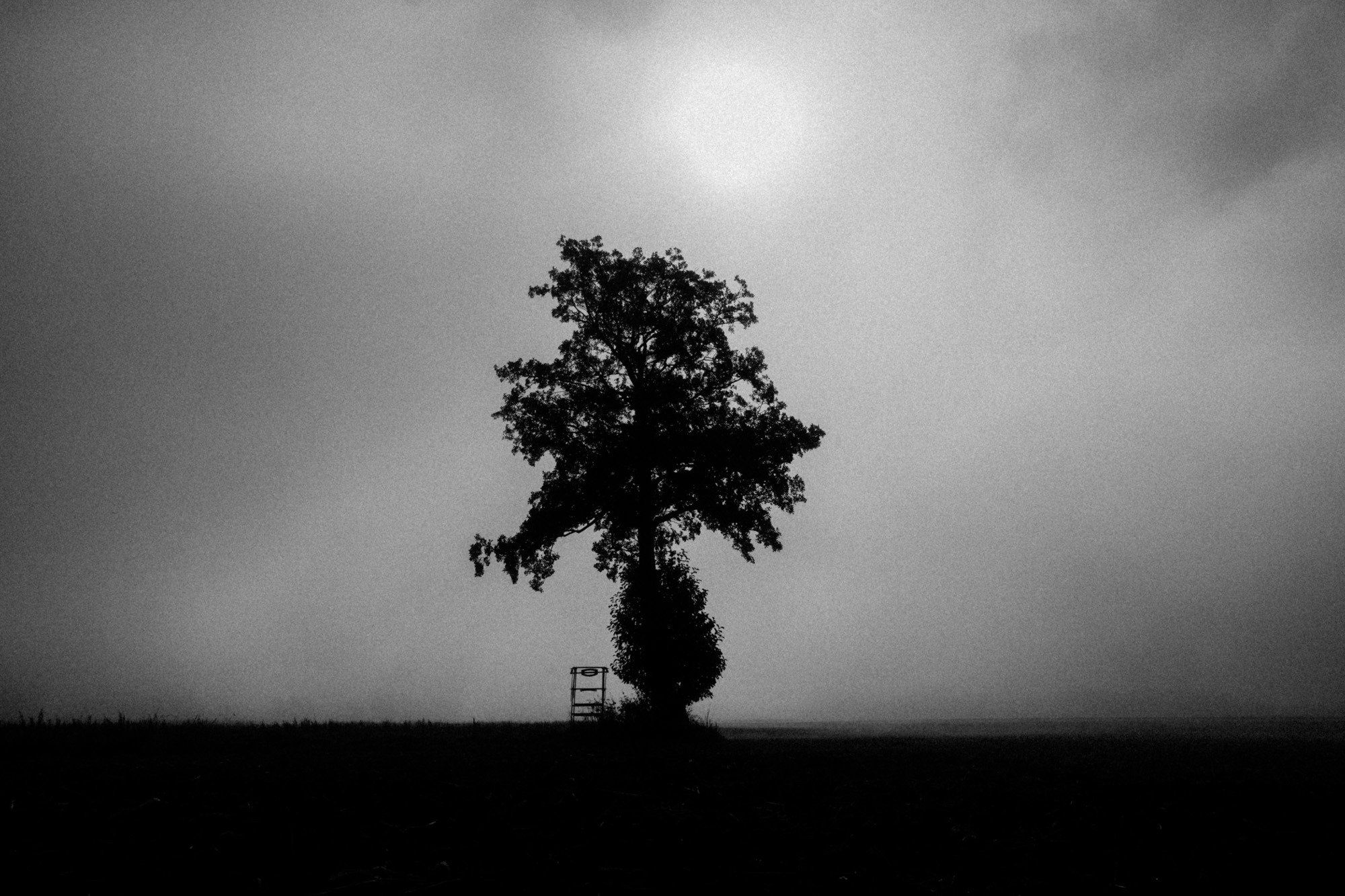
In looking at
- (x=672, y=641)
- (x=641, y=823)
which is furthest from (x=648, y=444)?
(x=641, y=823)

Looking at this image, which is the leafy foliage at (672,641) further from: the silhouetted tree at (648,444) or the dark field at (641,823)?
the dark field at (641,823)

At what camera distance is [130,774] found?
766 cm

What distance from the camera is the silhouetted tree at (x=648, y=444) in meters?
26.9

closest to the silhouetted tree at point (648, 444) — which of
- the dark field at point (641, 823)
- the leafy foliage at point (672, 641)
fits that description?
the leafy foliage at point (672, 641)

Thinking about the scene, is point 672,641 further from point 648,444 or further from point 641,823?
point 641,823

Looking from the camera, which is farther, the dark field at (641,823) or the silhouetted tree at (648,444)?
Result: the silhouetted tree at (648,444)

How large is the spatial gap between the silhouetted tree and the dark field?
15.8m

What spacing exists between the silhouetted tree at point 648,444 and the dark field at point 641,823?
51.7 ft

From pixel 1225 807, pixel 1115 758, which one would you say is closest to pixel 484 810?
pixel 1225 807

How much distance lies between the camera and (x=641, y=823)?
5.98 meters

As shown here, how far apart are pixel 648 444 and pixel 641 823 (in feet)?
73.7

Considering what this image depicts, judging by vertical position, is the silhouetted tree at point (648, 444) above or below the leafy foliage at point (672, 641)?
above

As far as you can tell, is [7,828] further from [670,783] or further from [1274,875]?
[1274,875]

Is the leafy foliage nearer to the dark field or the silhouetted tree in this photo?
the silhouetted tree
